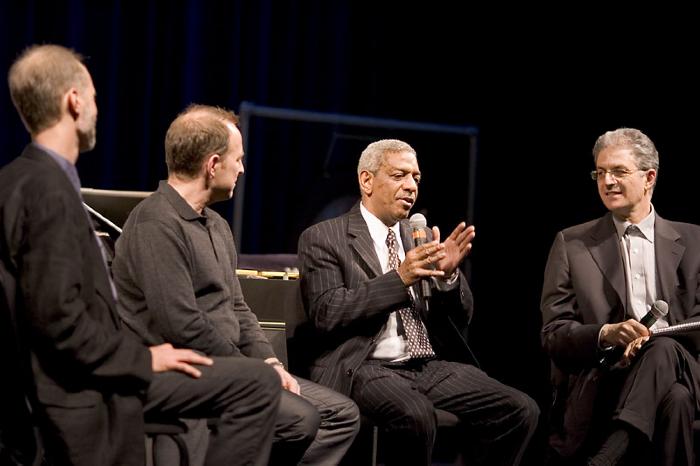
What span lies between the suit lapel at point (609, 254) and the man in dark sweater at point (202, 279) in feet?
3.65

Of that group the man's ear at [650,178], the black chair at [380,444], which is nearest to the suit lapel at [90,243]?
the black chair at [380,444]

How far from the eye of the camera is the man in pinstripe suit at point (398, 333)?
3164 millimetres

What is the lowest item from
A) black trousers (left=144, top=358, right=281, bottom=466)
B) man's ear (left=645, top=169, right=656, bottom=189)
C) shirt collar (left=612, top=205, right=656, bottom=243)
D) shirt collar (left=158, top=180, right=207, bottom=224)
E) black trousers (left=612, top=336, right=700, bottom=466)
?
black trousers (left=612, top=336, right=700, bottom=466)

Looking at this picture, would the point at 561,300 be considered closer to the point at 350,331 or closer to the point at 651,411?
the point at 651,411

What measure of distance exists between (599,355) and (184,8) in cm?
342

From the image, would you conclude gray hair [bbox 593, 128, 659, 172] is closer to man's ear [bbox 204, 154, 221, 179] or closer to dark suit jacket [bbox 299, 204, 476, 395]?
dark suit jacket [bbox 299, 204, 476, 395]

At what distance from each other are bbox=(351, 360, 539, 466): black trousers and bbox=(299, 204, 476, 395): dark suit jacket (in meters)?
0.10

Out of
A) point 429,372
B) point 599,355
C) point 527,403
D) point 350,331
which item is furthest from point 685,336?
point 350,331

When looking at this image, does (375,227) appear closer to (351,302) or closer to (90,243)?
(351,302)

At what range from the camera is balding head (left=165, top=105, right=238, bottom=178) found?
9.32ft

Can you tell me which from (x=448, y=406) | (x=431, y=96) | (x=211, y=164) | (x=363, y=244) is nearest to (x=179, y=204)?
(x=211, y=164)

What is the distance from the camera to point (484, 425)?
327 centimetres

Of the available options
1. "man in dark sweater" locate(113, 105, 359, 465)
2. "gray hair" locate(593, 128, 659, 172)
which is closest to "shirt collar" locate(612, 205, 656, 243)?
"gray hair" locate(593, 128, 659, 172)

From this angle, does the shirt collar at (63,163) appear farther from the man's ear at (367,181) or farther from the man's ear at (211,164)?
the man's ear at (367,181)
